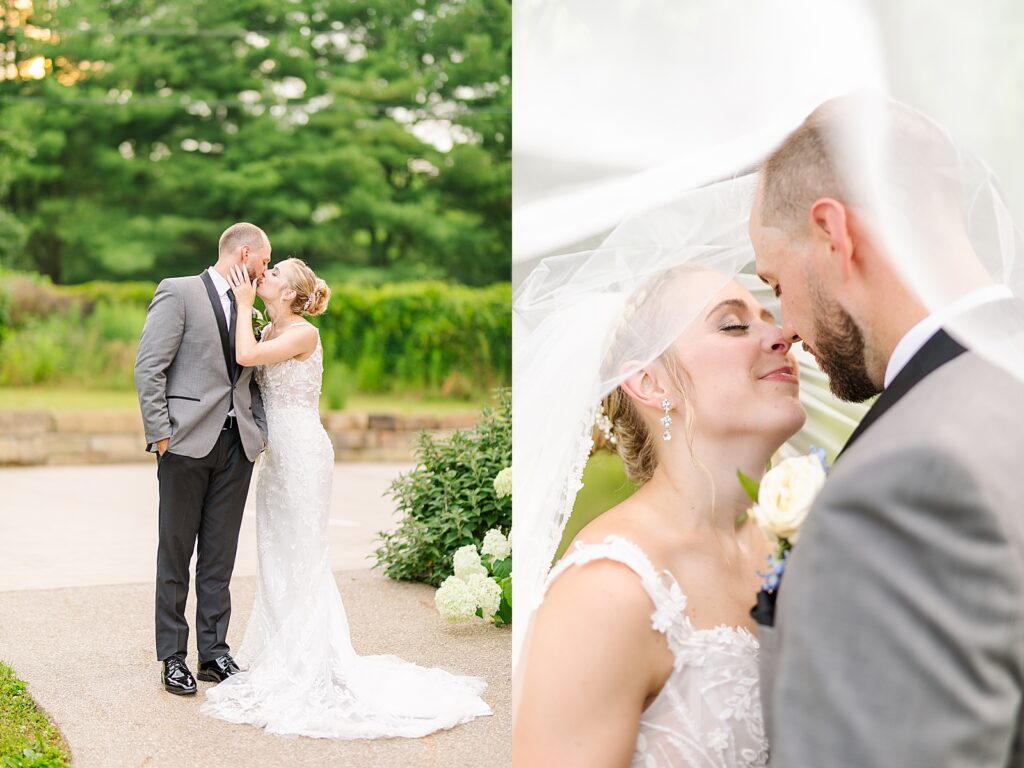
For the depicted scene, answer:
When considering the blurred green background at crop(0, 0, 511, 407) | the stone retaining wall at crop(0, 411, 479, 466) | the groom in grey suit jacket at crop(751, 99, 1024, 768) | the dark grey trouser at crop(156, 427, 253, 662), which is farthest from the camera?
the blurred green background at crop(0, 0, 511, 407)

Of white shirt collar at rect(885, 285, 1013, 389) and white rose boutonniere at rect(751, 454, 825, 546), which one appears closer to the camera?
white shirt collar at rect(885, 285, 1013, 389)

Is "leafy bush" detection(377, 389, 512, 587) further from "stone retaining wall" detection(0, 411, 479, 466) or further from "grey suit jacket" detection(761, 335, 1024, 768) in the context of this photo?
"grey suit jacket" detection(761, 335, 1024, 768)

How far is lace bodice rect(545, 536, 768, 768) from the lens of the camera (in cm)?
212

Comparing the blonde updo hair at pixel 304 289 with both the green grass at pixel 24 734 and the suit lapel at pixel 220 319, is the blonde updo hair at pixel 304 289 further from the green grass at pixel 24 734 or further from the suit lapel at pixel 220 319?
the green grass at pixel 24 734

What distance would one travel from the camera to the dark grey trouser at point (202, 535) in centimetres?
536

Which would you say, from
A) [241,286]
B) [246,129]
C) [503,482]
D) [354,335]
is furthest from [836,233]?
[246,129]

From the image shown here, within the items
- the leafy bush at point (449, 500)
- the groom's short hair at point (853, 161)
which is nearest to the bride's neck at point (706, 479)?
the groom's short hair at point (853, 161)

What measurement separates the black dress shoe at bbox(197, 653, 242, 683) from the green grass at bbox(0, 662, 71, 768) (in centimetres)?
78

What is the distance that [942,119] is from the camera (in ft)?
5.40

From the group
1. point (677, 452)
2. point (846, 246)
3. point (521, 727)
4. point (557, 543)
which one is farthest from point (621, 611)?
point (846, 246)

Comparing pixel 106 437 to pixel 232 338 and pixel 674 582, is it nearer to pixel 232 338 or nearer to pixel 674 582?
pixel 232 338

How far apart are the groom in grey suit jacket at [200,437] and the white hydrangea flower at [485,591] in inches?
54.2

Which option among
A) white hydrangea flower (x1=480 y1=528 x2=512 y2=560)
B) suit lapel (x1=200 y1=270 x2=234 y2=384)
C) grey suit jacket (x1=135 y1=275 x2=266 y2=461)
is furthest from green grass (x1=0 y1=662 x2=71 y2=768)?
white hydrangea flower (x1=480 y1=528 x2=512 y2=560)

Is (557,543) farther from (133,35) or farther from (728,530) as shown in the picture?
(133,35)
